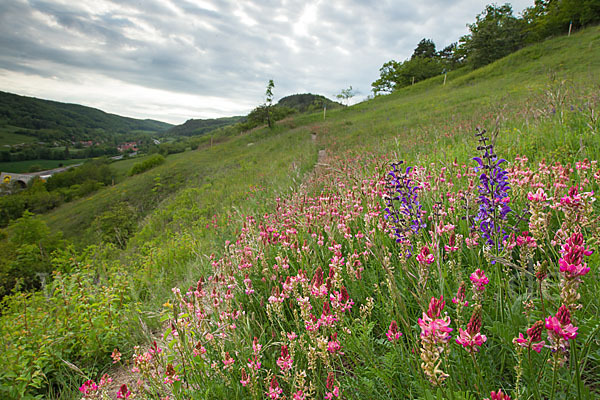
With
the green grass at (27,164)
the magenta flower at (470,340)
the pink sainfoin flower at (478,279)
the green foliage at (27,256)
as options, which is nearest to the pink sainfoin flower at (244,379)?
the magenta flower at (470,340)

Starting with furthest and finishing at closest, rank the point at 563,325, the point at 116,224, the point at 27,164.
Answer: the point at 27,164 < the point at 116,224 < the point at 563,325

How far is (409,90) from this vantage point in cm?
4225

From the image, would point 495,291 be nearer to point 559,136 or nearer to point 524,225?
point 524,225

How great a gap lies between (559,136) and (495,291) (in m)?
4.70

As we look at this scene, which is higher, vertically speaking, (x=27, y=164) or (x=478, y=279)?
(x=478, y=279)

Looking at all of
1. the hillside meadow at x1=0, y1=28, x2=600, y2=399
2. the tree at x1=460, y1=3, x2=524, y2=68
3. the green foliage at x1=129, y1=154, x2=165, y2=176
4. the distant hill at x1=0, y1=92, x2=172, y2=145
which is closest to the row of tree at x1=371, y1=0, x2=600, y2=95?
the tree at x1=460, y1=3, x2=524, y2=68

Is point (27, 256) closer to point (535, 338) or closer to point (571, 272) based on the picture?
point (535, 338)

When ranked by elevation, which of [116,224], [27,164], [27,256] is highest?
[27,256]

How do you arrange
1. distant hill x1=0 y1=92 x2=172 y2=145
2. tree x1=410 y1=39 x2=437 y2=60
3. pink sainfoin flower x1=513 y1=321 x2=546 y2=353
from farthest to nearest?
distant hill x1=0 y1=92 x2=172 y2=145
tree x1=410 y1=39 x2=437 y2=60
pink sainfoin flower x1=513 y1=321 x2=546 y2=353

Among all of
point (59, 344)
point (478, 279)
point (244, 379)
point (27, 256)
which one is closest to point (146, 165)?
point (27, 256)

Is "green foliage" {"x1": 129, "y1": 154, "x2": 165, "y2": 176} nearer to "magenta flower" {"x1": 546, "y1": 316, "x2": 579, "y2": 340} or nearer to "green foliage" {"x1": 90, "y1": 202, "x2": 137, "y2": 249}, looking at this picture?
"green foliage" {"x1": 90, "y1": 202, "x2": 137, "y2": 249}

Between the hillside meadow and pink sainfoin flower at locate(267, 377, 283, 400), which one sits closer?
the hillside meadow

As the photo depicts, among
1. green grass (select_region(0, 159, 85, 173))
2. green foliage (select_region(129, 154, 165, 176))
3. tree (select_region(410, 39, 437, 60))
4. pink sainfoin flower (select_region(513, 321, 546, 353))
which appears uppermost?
tree (select_region(410, 39, 437, 60))

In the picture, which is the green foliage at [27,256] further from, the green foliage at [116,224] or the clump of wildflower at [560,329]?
the clump of wildflower at [560,329]
